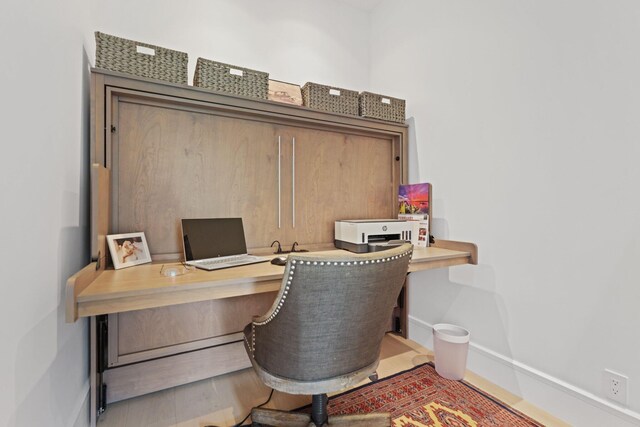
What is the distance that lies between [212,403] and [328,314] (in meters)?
1.13

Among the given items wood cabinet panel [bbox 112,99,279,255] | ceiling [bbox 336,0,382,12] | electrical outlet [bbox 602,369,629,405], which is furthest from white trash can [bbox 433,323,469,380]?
ceiling [bbox 336,0,382,12]

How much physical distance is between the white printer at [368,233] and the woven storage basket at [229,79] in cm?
101

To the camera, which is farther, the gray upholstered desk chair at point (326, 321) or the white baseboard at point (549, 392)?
the white baseboard at point (549, 392)

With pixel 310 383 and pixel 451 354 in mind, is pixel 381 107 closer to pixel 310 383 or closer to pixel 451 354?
pixel 451 354

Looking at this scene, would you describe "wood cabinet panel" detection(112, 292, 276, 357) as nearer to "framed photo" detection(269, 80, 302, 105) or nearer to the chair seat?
the chair seat

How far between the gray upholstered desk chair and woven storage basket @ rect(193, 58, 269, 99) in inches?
50.5

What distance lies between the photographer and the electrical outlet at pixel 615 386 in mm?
1242

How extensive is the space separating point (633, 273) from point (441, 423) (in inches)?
41.6

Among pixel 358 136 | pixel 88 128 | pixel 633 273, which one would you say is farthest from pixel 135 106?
pixel 633 273

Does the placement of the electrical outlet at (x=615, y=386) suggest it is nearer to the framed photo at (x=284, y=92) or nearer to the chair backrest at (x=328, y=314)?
the chair backrest at (x=328, y=314)

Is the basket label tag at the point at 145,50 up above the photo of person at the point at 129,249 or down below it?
above

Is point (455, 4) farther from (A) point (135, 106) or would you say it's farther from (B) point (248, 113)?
(A) point (135, 106)

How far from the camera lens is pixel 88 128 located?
59.7 inches

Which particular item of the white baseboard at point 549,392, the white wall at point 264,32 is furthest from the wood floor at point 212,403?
the white wall at point 264,32
